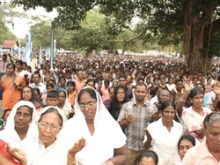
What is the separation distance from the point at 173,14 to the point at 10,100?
1218 centimetres

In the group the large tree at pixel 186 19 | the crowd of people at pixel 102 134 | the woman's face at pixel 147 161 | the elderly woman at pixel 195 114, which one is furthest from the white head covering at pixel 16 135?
the large tree at pixel 186 19

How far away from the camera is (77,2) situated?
1191 centimetres

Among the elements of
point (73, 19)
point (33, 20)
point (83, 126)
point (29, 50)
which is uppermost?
point (33, 20)

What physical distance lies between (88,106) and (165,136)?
132cm

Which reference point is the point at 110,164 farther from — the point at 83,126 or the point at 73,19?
the point at 73,19

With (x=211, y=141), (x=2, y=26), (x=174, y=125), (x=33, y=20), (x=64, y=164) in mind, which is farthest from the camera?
(x=33, y=20)

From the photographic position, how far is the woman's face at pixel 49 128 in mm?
2588

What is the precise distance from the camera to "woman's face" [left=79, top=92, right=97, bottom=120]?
9.42ft

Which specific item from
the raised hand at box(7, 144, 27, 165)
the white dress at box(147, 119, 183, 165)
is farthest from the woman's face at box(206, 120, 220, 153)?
the white dress at box(147, 119, 183, 165)

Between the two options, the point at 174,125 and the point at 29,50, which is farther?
the point at 29,50

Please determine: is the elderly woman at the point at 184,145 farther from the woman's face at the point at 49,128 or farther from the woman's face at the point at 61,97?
the woman's face at the point at 61,97

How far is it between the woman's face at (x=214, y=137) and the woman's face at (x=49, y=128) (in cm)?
109

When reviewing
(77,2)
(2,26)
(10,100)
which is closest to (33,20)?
(2,26)

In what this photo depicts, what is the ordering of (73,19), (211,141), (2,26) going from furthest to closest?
1. (2,26)
2. (73,19)
3. (211,141)
